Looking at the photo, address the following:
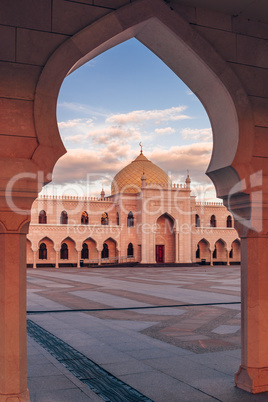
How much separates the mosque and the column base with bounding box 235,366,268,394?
111 feet

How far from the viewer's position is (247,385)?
4723mm

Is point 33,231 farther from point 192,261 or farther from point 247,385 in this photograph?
point 247,385

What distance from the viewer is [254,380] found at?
466 cm

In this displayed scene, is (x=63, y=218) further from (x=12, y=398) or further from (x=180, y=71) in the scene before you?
(x=12, y=398)

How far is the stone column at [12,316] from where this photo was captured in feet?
13.0

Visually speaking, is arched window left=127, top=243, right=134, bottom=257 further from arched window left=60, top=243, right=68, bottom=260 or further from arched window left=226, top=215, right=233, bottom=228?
arched window left=226, top=215, right=233, bottom=228

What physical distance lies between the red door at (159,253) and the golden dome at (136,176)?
5.90 m

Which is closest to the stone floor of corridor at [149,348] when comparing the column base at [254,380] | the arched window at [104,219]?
the column base at [254,380]

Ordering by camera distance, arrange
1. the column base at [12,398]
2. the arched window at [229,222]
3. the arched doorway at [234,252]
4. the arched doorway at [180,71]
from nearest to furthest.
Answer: the column base at [12,398] → the arched doorway at [180,71] → the arched doorway at [234,252] → the arched window at [229,222]

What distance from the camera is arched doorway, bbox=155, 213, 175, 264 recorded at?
139ft

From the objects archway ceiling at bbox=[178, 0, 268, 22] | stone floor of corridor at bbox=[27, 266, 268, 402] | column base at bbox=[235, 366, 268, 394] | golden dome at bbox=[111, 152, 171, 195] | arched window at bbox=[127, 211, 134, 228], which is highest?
golden dome at bbox=[111, 152, 171, 195]

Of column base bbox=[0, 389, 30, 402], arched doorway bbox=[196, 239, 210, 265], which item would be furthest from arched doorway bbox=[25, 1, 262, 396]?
arched doorway bbox=[196, 239, 210, 265]

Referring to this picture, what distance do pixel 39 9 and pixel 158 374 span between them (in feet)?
14.4

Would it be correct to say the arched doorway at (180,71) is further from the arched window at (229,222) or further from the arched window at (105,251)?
the arched window at (229,222)
